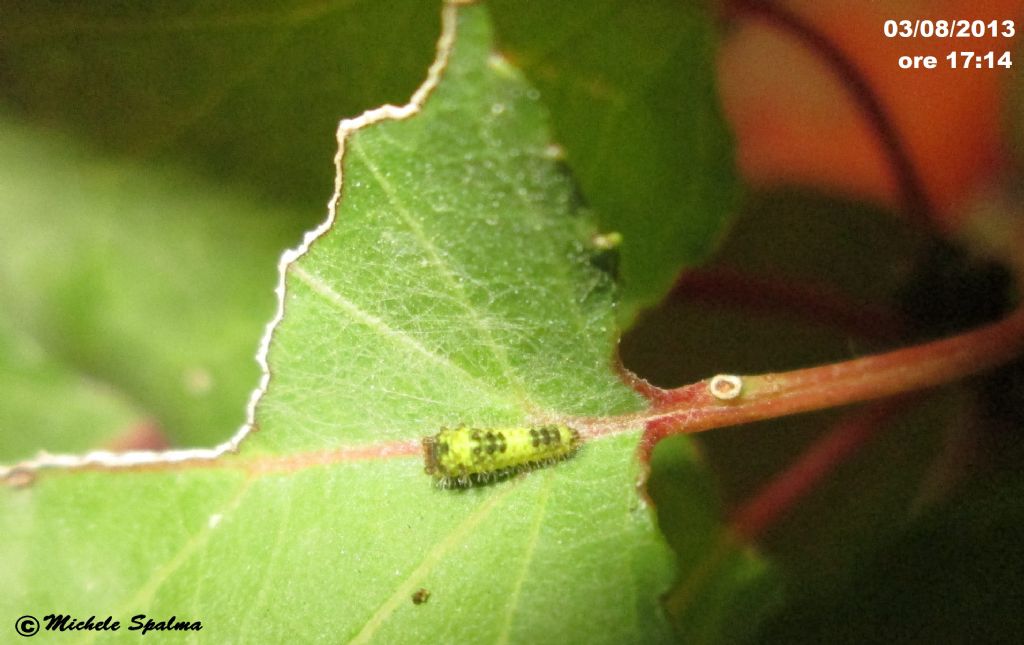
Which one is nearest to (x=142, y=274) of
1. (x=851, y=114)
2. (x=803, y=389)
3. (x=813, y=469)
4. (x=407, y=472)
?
(x=407, y=472)

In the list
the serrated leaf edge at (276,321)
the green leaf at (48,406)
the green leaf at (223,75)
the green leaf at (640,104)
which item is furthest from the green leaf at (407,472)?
the green leaf at (48,406)

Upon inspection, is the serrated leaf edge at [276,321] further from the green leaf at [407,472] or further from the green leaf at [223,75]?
the green leaf at [223,75]

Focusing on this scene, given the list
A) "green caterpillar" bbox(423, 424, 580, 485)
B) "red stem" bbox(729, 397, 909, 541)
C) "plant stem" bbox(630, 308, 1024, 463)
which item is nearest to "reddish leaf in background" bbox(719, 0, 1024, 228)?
"red stem" bbox(729, 397, 909, 541)

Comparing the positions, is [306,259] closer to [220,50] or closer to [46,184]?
[220,50]

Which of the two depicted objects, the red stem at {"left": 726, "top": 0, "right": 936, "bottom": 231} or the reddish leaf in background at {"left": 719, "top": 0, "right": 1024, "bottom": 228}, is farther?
the reddish leaf in background at {"left": 719, "top": 0, "right": 1024, "bottom": 228}

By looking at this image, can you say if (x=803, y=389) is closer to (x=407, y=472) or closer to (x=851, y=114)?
(x=407, y=472)

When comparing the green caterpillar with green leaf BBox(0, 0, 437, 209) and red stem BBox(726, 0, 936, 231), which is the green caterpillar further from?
red stem BBox(726, 0, 936, 231)
